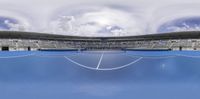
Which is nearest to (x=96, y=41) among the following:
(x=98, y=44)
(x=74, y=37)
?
(x=98, y=44)

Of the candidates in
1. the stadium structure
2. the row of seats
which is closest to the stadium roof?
the stadium structure

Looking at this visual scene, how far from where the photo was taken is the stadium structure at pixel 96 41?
3226 cm

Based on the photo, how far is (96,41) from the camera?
44.0 m

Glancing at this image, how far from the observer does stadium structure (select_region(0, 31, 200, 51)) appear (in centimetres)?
3226

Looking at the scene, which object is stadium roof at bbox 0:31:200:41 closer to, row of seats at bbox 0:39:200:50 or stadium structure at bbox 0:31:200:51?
stadium structure at bbox 0:31:200:51

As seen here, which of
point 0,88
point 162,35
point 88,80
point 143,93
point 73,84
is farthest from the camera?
point 162,35

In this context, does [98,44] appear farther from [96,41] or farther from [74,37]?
[74,37]

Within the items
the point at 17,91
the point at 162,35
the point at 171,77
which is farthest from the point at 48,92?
the point at 162,35

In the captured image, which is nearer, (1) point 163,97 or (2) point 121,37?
(1) point 163,97

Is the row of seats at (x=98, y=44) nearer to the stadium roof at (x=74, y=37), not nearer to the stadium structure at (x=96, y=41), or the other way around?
the stadium structure at (x=96, y=41)

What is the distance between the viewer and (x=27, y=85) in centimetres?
341

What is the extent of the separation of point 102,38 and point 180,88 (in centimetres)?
4074

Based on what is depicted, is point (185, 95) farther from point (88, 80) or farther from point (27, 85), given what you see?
point (27, 85)

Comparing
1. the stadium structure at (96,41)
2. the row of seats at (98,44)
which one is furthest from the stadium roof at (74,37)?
the row of seats at (98,44)
